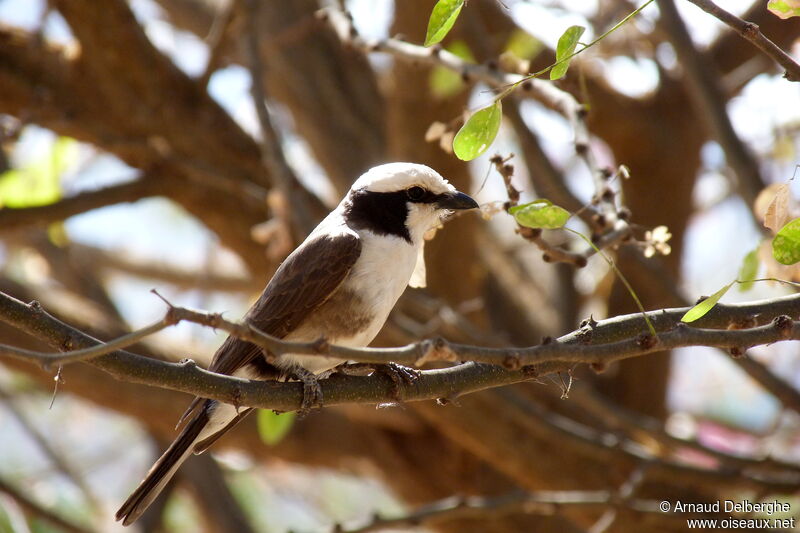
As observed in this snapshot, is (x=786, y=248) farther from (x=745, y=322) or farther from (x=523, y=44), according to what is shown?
(x=523, y=44)

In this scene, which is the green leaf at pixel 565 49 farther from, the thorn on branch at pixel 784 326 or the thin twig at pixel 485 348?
the thorn on branch at pixel 784 326

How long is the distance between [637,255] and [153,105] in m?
2.76

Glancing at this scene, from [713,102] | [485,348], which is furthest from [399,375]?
[713,102]

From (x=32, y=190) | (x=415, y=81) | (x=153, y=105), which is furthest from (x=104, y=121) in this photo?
(x=415, y=81)

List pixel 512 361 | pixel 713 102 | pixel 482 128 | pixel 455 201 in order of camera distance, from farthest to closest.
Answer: pixel 713 102 < pixel 455 201 < pixel 482 128 < pixel 512 361

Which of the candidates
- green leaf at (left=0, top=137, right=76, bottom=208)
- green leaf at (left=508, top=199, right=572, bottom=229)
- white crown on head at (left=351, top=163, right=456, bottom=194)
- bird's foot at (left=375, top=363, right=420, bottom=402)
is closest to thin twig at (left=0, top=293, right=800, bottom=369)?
green leaf at (left=508, top=199, right=572, bottom=229)

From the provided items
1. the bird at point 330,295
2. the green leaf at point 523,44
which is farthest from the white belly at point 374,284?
the green leaf at point 523,44

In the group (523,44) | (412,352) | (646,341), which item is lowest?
(412,352)

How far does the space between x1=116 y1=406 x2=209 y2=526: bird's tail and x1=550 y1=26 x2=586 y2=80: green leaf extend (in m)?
1.64

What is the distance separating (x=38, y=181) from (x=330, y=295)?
229 cm

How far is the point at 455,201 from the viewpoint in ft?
10.8

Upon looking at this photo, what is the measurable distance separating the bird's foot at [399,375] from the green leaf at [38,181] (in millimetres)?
2598

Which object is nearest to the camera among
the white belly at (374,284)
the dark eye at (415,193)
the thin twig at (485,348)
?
the thin twig at (485,348)

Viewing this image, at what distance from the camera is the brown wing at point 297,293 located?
299cm
